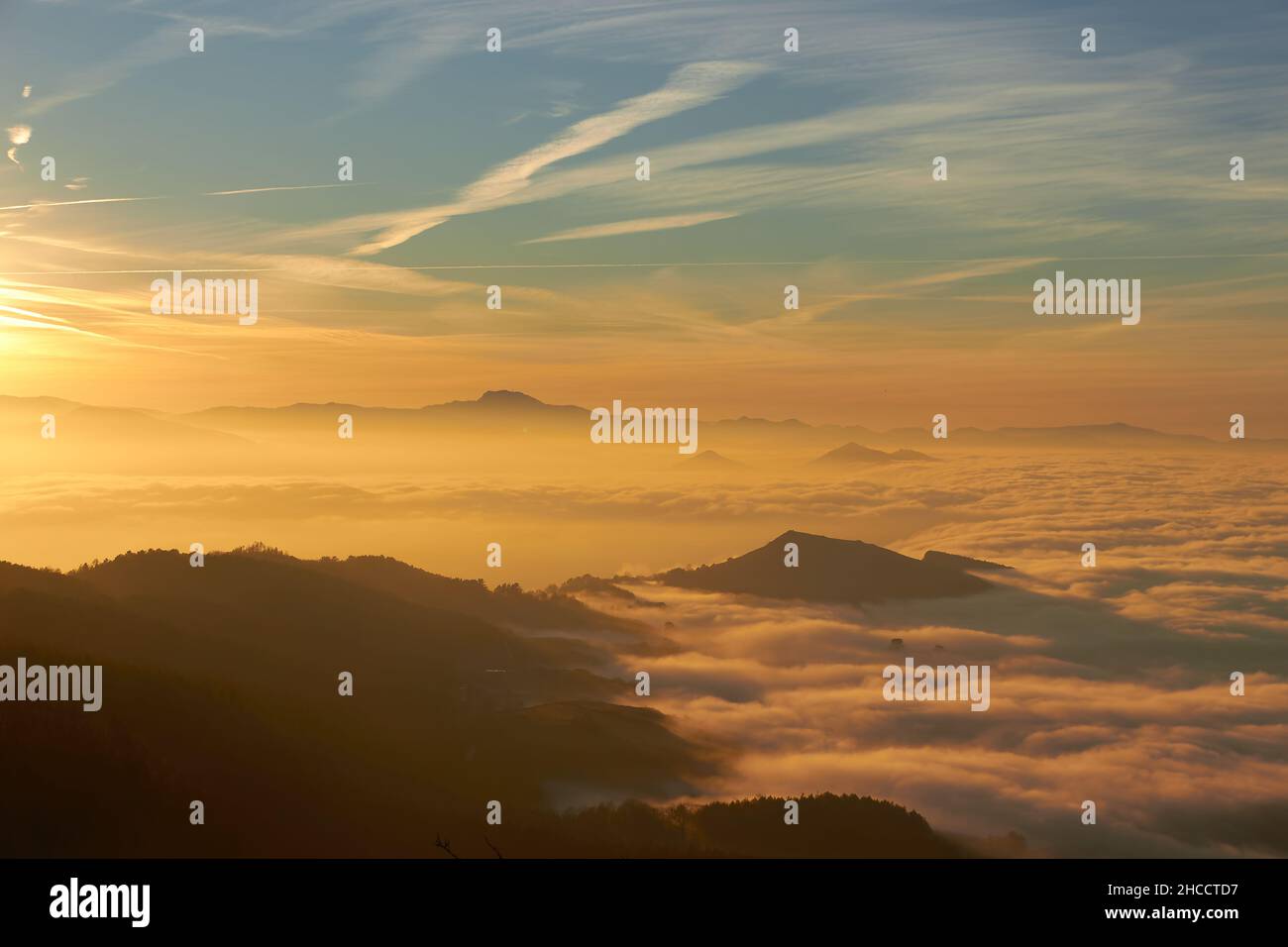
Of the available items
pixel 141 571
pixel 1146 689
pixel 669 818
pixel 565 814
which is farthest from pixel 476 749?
pixel 1146 689

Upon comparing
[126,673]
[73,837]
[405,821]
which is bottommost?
[405,821]

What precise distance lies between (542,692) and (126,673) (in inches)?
3222

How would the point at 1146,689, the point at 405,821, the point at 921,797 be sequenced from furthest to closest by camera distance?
the point at 1146,689
the point at 921,797
the point at 405,821

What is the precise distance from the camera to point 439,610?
177500mm

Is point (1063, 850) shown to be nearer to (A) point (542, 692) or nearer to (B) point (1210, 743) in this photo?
(B) point (1210, 743)

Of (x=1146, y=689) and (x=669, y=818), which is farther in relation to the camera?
(x=1146, y=689)

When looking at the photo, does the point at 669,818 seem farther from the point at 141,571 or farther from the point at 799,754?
the point at 141,571

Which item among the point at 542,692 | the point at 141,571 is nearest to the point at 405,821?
the point at 141,571

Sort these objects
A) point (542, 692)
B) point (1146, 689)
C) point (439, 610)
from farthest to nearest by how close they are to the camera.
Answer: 1. point (1146, 689)
2. point (439, 610)
3. point (542, 692)

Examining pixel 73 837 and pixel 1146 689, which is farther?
pixel 1146 689

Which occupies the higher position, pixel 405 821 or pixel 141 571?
pixel 141 571

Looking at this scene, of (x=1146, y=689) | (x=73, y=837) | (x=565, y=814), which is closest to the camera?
(x=73, y=837)

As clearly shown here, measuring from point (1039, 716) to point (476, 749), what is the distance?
108 metres

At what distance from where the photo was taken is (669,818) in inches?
4048
